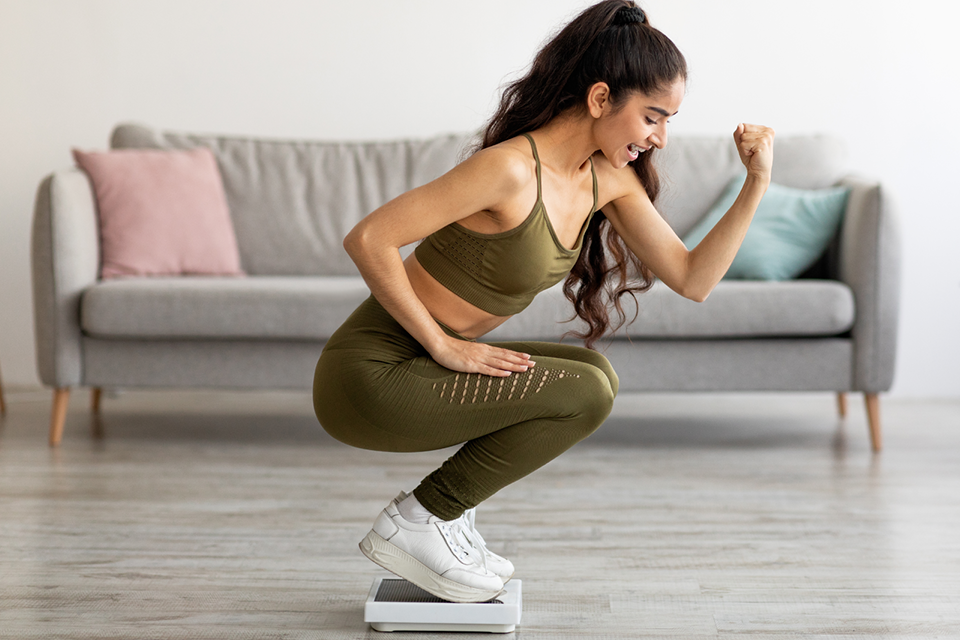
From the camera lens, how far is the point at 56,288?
2.64 m

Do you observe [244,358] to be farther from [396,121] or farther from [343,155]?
[396,121]

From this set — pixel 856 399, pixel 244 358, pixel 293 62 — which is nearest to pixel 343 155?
pixel 293 62

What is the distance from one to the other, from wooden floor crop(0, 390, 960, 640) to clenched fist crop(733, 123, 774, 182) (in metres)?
0.71

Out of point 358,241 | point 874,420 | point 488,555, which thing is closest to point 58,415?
point 488,555

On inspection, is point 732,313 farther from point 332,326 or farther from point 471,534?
point 471,534

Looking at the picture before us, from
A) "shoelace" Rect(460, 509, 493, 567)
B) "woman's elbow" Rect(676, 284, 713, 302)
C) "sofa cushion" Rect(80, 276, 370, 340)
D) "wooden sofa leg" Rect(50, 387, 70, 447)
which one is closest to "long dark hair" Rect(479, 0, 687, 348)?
"woman's elbow" Rect(676, 284, 713, 302)

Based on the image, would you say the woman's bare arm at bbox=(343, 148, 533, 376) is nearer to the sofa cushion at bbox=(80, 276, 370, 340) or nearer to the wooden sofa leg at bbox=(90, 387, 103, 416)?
the sofa cushion at bbox=(80, 276, 370, 340)

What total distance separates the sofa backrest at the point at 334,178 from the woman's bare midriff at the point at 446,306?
1.74 metres

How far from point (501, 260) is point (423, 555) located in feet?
1.53

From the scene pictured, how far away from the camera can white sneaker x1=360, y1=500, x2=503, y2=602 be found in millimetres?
1428

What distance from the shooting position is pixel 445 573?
1429 millimetres

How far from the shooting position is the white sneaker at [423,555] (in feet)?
4.68

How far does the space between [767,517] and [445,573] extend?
93 centimetres

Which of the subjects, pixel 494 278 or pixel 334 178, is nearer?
pixel 494 278
